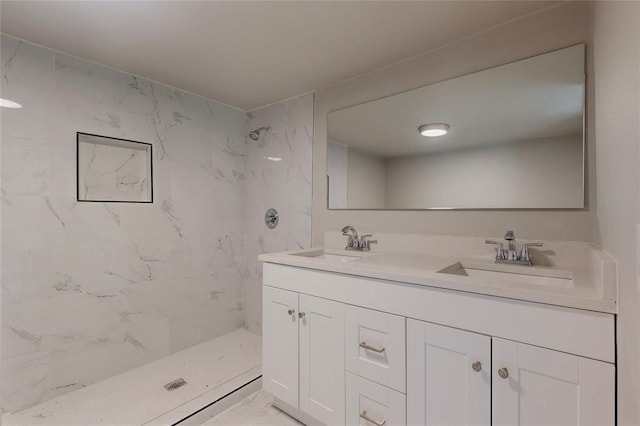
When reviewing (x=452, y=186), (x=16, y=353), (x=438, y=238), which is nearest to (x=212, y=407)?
(x=16, y=353)

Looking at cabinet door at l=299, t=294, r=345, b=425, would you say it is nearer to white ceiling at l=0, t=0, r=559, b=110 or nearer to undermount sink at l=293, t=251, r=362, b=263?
undermount sink at l=293, t=251, r=362, b=263

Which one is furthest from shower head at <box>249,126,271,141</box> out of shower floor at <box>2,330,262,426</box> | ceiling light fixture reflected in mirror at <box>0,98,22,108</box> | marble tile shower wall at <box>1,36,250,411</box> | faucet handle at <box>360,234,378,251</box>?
shower floor at <box>2,330,262,426</box>

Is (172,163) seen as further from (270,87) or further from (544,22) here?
(544,22)

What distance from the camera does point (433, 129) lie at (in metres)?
1.73

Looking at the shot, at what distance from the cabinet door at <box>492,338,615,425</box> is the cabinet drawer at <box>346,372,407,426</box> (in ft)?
Result: 1.16

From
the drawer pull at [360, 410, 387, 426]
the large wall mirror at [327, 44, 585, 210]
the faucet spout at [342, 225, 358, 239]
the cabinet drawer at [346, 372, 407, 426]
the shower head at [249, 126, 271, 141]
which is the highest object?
the shower head at [249, 126, 271, 141]

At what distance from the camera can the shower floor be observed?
5.16ft

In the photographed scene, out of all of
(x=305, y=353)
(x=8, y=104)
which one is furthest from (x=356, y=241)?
(x=8, y=104)

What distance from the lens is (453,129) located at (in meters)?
1.67

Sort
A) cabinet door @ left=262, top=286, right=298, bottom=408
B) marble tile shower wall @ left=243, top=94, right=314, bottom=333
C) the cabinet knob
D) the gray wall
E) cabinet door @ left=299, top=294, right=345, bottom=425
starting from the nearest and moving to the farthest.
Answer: the gray wall, the cabinet knob, cabinet door @ left=299, top=294, right=345, bottom=425, cabinet door @ left=262, top=286, right=298, bottom=408, marble tile shower wall @ left=243, top=94, right=314, bottom=333

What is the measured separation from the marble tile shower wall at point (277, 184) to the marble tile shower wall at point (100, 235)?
159 mm

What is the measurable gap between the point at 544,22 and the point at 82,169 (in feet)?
8.98

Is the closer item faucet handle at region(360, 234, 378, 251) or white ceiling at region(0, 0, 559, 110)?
white ceiling at region(0, 0, 559, 110)

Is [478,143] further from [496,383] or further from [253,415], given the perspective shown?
[253,415]
